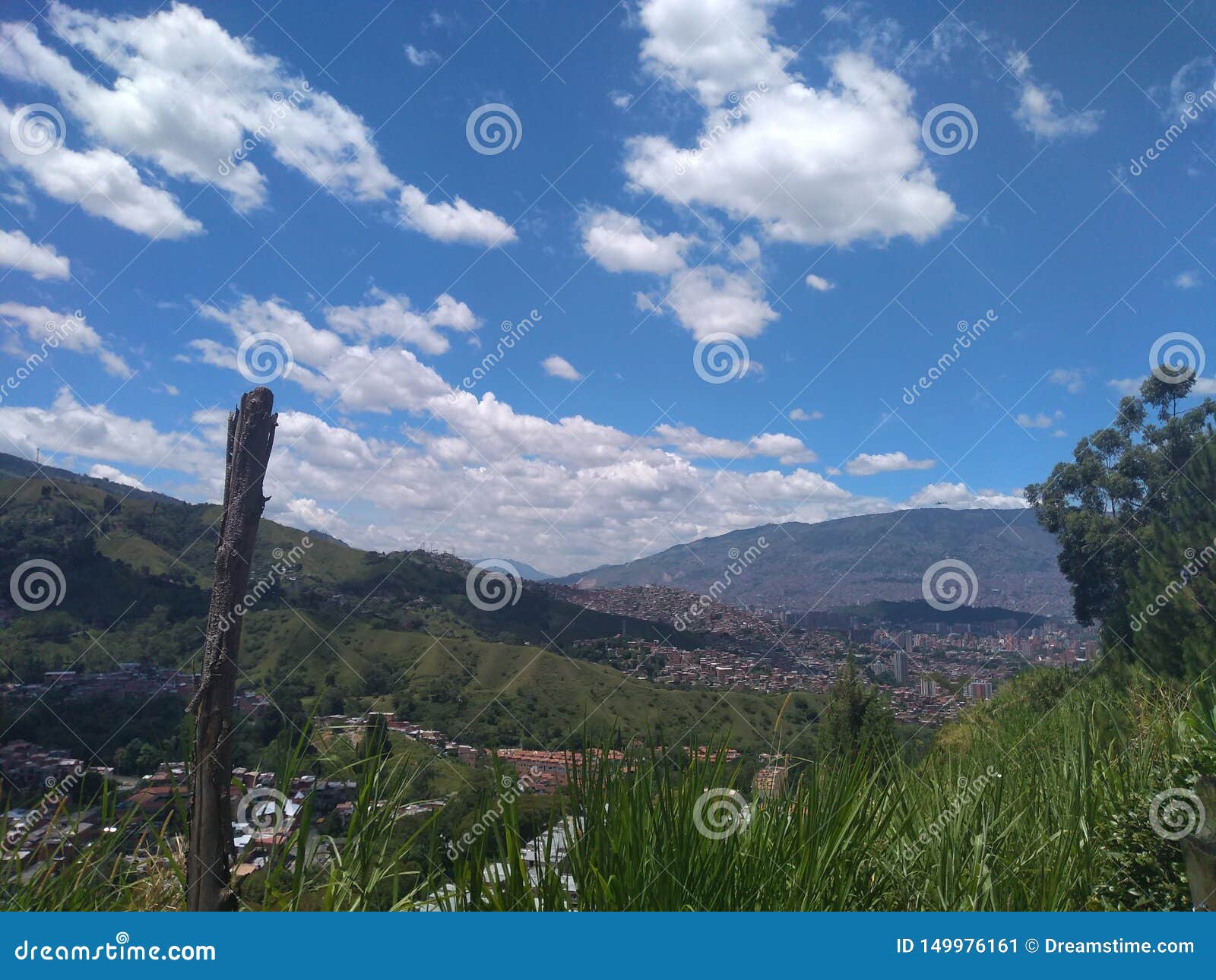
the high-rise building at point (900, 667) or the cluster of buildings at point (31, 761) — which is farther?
the high-rise building at point (900, 667)

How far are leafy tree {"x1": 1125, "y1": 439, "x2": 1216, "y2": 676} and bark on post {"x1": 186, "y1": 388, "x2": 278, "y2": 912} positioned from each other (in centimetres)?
1341

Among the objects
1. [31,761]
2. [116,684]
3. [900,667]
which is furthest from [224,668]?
[900,667]

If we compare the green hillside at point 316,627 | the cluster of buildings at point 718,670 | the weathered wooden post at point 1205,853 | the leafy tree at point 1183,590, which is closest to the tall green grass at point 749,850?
the weathered wooden post at point 1205,853

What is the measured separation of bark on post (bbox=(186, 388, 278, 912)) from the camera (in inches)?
94.3

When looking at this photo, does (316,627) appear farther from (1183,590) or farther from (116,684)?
(1183,590)

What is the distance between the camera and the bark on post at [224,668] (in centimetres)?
240

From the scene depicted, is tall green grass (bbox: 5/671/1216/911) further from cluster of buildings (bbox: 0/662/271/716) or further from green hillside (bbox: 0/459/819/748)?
cluster of buildings (bbox: 0/662/271/716)

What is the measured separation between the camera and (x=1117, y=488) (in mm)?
27609

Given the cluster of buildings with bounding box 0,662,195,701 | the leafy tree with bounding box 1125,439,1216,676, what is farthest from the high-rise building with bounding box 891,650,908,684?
the cluster of buildings with bounding box 0,662,195,701

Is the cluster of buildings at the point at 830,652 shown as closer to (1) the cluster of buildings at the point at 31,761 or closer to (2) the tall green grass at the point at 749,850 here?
(2) the tall green grass at the point at 749,850

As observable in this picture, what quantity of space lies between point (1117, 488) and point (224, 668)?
32.8 meters

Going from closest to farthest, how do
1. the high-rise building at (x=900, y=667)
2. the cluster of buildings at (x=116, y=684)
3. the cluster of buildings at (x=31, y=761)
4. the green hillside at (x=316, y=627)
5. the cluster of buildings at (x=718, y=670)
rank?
1. the cluster of buildings at (x=31, y=761)
2. the cluster of buildings at (x=116, y=684)
3. the green hillside at (x=316, y=627)
4. the cluster of buildings at (x=718, y=670)
5. the high-rise building at (x=900, y=667)

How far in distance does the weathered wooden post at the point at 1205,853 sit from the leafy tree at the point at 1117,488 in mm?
27393

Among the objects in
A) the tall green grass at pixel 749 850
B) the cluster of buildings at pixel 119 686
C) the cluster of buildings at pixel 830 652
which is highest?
the cluster of buildings at pixel 830 652
